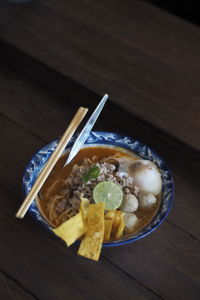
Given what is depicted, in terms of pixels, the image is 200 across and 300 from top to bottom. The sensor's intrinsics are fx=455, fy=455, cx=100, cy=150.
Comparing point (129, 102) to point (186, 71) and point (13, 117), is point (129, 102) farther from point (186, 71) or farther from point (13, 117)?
point (13, 117)

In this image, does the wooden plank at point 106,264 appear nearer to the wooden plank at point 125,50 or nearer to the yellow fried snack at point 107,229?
the yellow fried snack at point 107,229

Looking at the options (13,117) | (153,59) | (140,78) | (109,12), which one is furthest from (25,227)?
(109,12)

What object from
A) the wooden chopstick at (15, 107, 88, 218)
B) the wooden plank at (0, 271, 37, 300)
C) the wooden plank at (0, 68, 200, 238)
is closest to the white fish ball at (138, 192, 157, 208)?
the wooden plank at (0, 68, 200, 238)

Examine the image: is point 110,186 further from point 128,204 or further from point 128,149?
point 128,149

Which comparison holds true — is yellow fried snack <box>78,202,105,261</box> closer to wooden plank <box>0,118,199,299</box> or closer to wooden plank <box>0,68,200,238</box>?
wooden plank <box>0,118,199,299</box>

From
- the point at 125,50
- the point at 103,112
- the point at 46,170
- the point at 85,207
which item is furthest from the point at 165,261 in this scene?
the point at 125,50

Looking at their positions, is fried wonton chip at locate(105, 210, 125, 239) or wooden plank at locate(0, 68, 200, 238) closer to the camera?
fried wonton chip at locate(105, 210, 125, 239)
